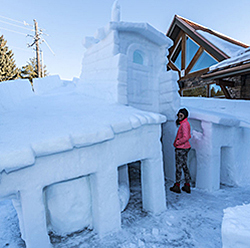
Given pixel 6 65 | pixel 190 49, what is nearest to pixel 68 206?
pixel 190 49

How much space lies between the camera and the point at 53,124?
210 cm

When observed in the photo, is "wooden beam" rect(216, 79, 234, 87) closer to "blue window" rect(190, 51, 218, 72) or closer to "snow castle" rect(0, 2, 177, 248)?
"blue window" rect(190, 51, 218, 72)

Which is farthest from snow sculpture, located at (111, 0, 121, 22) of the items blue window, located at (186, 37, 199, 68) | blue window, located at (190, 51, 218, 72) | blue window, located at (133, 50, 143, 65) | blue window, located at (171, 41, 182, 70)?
blue window, located at (171, 41, 182, 70)

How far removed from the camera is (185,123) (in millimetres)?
3289

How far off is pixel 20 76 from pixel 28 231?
52.8 ft

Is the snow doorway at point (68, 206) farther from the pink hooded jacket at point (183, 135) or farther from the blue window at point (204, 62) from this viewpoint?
the blue window at point (204, 62)

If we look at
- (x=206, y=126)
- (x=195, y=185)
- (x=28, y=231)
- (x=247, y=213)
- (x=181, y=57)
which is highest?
(x=181, y=57)

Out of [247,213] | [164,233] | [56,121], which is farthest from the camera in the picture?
[164,233]

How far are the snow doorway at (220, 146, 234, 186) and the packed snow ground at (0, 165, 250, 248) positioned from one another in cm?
57

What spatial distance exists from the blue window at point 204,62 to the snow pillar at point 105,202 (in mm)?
7670

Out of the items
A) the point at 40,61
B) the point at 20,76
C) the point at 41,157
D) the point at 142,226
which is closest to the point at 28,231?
the point at 41,157

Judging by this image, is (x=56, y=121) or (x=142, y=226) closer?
(x=56, y=121)

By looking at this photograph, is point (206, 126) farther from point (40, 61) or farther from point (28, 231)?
point (40, 61)

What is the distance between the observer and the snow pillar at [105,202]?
88.6 inches
